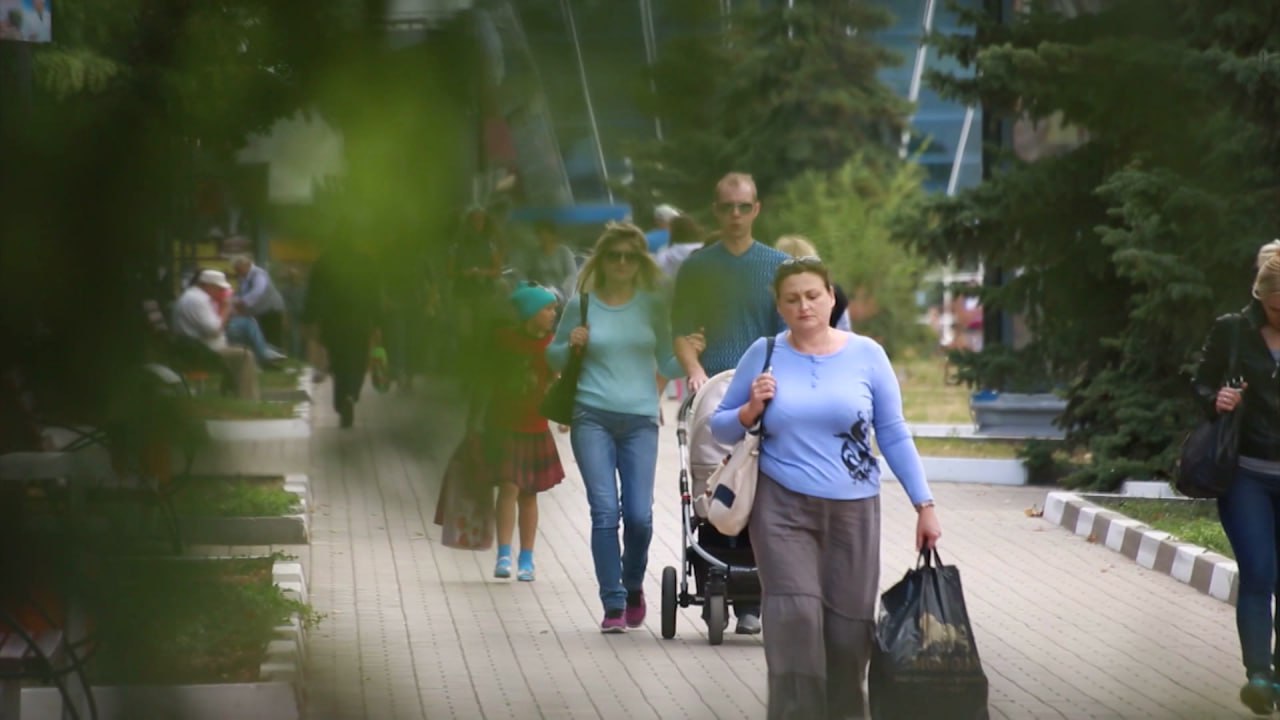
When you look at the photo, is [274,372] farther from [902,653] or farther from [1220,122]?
[902,653]

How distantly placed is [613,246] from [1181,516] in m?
10.9

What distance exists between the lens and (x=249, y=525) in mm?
1507

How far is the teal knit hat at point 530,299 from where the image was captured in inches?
54.3

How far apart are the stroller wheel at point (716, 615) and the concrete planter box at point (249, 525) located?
252 inches

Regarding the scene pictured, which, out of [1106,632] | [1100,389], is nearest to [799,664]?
[1106,632]

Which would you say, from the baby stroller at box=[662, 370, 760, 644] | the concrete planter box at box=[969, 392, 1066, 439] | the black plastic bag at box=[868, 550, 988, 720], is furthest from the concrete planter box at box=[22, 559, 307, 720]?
the concrete planter box at box=[969, 392, 1066, 439]

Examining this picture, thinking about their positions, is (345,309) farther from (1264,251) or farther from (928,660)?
(928,660)

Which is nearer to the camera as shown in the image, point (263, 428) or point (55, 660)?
point (263, 428)

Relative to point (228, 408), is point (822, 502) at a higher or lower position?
lower

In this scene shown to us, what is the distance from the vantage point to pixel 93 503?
5.04ft

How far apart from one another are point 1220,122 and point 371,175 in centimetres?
72

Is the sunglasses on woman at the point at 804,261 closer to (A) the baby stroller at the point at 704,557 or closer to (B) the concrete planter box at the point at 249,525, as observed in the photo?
(B) the concrete planter box at the point at 249,525

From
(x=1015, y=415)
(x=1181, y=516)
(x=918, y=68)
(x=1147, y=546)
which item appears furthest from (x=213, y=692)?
(x=1015, y=415)

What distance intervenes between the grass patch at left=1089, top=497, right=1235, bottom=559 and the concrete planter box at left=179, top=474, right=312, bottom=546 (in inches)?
348
